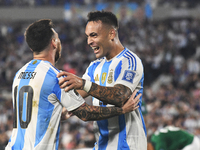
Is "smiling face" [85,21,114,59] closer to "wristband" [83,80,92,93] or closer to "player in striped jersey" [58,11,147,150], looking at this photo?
"player in striped jersey" [58,11,147,150]

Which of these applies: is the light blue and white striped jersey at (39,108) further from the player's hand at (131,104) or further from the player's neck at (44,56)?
the player's hand at (131,104)

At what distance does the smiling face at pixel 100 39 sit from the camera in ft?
12.8

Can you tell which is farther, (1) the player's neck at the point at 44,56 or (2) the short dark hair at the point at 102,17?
(2) the short dark hair at the point at 102,17

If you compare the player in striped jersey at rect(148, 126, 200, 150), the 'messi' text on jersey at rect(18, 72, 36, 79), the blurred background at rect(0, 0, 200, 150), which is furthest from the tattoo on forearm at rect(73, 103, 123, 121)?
the blurred background at rect(0, 0, 200, 150)

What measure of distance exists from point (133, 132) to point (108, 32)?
134 cm

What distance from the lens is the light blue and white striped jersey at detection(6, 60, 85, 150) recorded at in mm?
3049

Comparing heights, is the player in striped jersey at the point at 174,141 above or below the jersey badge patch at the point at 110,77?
below

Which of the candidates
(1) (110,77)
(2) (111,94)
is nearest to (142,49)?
(1) (110,77)

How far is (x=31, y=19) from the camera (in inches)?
873

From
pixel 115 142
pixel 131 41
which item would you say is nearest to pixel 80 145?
pixel 115 142

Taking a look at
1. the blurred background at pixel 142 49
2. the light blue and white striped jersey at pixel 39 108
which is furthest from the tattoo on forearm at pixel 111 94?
the blurred background at pixel 142 49

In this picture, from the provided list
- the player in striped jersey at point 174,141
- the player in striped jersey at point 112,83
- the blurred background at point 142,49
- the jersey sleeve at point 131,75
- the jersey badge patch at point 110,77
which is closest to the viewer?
the player in striped jersey at point 112,83

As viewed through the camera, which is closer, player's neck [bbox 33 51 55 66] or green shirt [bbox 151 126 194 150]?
player's neck [bbox 33 51 55 66]

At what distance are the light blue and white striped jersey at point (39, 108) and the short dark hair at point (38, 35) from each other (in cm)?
28
